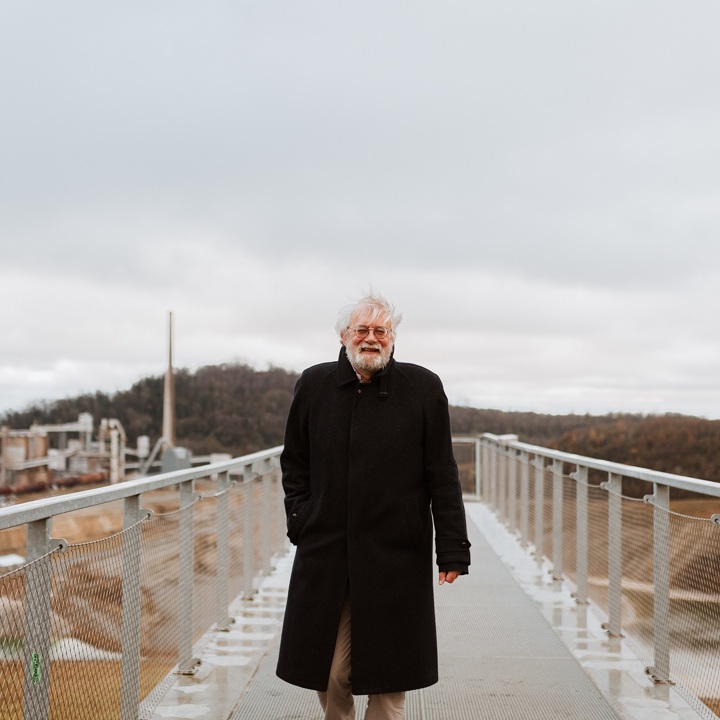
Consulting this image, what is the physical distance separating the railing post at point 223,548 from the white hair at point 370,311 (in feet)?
7.90

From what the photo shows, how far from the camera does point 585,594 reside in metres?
6.27

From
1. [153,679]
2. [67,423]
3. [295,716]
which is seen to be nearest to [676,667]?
[295,716]

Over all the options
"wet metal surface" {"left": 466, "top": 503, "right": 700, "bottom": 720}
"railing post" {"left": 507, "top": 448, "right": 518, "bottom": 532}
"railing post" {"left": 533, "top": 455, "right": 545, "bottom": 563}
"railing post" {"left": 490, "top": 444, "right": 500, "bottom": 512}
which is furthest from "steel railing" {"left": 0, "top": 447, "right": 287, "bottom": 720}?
"railing post" {"left": 490, "top": 444, "right": 500, "bottom": 512}

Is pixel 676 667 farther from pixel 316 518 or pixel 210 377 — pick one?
pixel 210 377

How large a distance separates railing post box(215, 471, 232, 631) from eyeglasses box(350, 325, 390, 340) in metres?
2.49

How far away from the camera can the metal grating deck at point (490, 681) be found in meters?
4.02

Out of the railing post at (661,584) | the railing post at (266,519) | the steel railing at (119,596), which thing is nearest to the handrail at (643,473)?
the railing post at (661,584)

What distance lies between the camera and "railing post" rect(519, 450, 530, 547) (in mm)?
8836

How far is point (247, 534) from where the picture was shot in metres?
6.45

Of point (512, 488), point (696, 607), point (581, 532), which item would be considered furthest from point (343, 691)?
point (512, 488)

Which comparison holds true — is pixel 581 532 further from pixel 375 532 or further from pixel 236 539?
pixel 375 532

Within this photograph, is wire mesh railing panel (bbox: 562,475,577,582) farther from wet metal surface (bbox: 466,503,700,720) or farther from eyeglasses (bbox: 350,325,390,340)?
eyeglasses (bbox: 350,325,390,340)

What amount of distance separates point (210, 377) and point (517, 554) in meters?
56.4

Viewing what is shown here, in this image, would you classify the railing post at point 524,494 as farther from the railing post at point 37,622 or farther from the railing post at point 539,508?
the railing post at point 37,622
